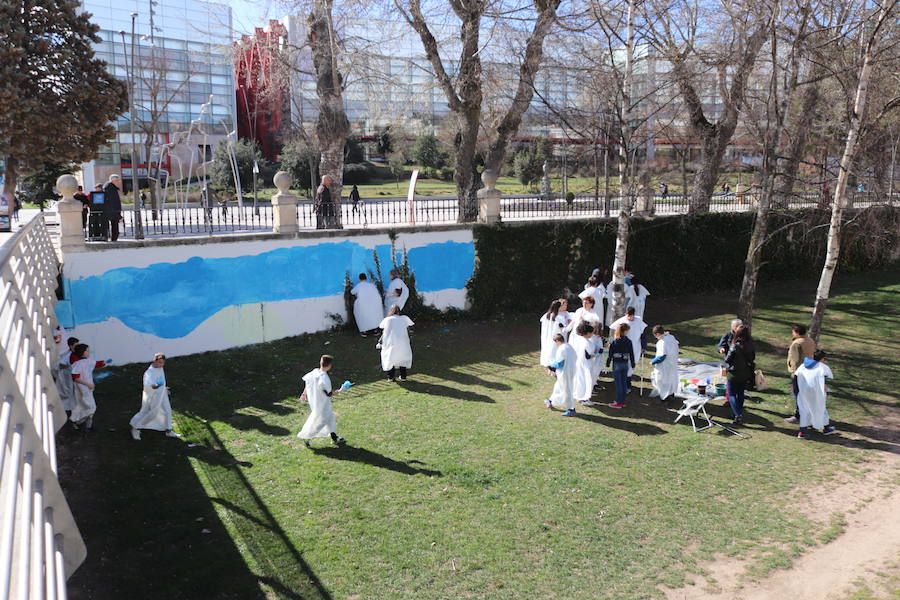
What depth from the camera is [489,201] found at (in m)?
19.3

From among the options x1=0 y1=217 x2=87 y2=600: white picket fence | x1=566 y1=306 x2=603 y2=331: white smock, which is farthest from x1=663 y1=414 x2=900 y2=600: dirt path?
x1=0 y1=217 x2=87 y2=600: white picket fence

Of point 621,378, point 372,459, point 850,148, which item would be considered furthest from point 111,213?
point 850,148

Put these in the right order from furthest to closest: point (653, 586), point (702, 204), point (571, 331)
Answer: point (702, 204)
point (571, 331)
point (653, 586)

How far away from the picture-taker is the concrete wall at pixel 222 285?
1416 cm

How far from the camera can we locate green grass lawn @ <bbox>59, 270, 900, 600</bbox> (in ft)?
23.4

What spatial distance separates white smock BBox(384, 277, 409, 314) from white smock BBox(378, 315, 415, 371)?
11.8ft

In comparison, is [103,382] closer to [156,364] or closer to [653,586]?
[156,364]

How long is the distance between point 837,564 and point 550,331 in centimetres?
749

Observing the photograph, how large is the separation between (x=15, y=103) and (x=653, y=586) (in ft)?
56.0

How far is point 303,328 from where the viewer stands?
16891 millimetres

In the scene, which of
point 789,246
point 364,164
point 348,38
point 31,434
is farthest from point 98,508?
point 364,164

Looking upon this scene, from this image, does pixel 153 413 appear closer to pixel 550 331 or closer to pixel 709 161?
pixel 550 331

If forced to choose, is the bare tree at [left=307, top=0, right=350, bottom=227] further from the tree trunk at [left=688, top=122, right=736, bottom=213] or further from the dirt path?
the dirt path

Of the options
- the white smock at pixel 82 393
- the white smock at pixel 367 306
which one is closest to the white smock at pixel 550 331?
the white smock at pixel 367 306
